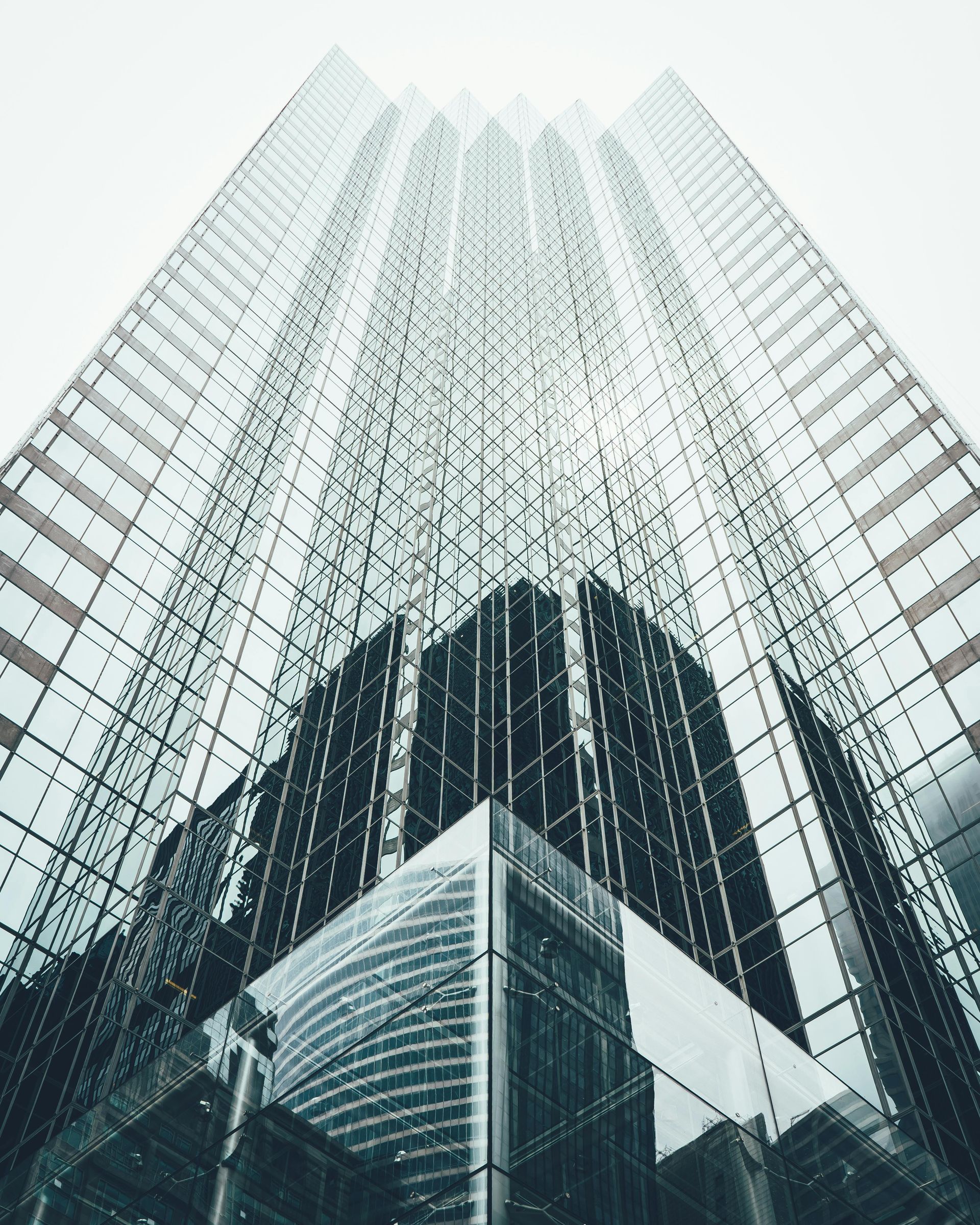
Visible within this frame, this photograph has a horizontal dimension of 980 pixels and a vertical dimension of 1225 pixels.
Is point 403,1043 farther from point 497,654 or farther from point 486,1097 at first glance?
point 497,654

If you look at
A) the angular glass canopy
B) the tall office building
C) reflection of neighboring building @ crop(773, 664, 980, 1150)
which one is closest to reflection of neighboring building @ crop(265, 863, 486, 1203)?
the angular glass canopy

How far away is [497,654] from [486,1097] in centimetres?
3013

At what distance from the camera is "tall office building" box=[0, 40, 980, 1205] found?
94.0 ft

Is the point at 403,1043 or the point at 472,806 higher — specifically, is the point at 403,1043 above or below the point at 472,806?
below

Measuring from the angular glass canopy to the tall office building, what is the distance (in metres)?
0.38

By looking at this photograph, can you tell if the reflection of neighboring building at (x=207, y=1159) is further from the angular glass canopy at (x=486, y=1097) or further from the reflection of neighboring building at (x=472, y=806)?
the reflection of neighboring building at (x=472, y=806)

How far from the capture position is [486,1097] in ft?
38.1

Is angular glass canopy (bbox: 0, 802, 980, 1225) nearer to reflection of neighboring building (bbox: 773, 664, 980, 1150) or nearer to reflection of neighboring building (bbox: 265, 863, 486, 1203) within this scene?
reflection of neighboring building (bbox: 265, 863, 486, 1203)

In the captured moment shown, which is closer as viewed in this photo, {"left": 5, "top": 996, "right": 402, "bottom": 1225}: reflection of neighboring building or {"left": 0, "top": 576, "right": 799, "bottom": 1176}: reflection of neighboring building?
{"left": 5, "top": 996, "right": 402, "bottom": 1225}: reflection of neighboring building

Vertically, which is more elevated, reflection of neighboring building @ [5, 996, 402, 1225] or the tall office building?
the tall office building

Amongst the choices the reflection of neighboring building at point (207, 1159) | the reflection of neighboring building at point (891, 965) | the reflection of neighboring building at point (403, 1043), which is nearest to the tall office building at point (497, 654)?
the reflection of neighboring building at point (891, 965)

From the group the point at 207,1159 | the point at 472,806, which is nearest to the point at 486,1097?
the point at 207,1159

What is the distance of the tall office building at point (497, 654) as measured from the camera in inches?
1128

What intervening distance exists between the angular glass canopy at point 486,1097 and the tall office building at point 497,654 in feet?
1.23
